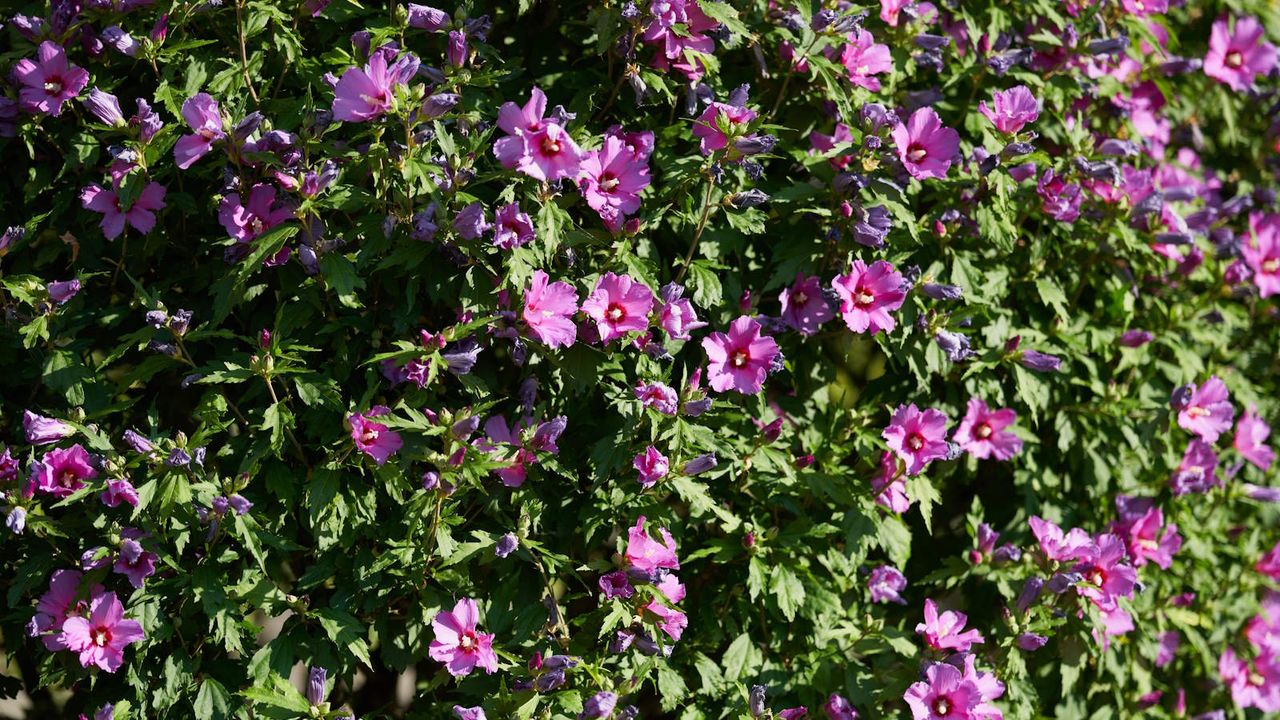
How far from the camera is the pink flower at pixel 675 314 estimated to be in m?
2.72

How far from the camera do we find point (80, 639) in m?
2.53

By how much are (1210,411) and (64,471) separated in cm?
314

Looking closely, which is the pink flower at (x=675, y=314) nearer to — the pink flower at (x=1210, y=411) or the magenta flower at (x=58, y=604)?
the magenta flower at (x=58, y=604)

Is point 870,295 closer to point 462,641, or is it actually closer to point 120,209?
point 462,641

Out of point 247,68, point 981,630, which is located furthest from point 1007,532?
point 247,68

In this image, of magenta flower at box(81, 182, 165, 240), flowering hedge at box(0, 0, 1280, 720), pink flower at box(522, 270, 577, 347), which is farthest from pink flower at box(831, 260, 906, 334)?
magenta flower at box(81, 182, 165, 240)

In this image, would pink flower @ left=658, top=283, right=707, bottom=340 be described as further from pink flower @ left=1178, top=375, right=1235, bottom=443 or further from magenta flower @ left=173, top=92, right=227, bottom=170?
pink flower @ left=1178, top=375, right=1235, bottom=443

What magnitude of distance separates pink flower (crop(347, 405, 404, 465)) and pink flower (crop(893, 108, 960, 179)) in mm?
1387

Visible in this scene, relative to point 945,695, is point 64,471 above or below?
above

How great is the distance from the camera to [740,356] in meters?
2.87

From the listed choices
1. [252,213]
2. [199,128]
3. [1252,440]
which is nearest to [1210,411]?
[1252,440]

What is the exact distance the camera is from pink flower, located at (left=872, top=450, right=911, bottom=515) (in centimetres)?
306

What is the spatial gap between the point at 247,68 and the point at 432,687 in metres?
1.45

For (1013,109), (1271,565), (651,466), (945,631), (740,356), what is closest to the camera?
(651,466)
